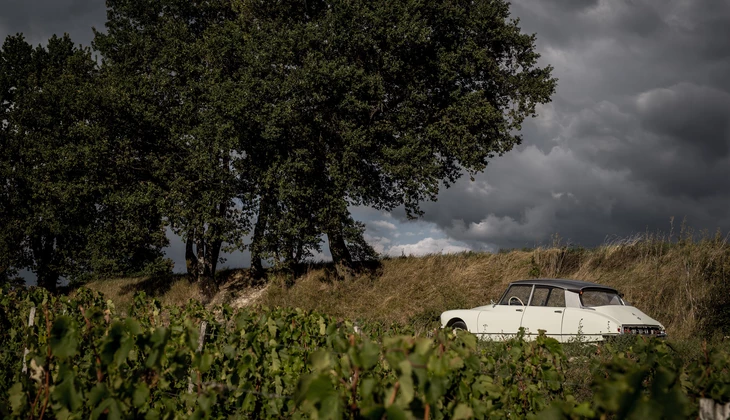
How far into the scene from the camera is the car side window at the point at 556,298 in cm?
1135

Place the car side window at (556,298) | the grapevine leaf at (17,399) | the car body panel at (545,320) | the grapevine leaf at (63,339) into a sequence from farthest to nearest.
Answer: the car side window at (556,298) < the car body panel at (545,320) < the grapevine leaf at (17,399) < the grapevine leaf at (63,339)

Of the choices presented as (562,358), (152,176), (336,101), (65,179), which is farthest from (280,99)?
(562,358)

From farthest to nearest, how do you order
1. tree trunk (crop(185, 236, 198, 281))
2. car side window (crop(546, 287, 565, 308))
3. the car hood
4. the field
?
tree trunk (crop(185, 236, 198, 281)) → car side window (crop(546, 287, 565, 308)) → the car hood → the field

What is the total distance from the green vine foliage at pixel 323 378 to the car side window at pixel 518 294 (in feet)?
19.5

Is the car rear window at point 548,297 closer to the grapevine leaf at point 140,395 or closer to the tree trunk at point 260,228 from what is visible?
the grapevine leaf at point 140,395

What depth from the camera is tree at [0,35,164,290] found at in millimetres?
23547

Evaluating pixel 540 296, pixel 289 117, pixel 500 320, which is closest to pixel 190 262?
pixel 289 117

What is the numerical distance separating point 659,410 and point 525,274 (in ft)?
55.4

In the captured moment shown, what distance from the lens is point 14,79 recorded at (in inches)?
1240

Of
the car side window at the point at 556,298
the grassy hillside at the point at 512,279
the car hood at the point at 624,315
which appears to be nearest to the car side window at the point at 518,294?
the car side window at the point at 556,298

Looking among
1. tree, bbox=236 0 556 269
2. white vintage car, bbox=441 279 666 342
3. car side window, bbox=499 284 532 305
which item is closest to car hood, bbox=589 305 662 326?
white vintage car, bbox=441 279 666 342

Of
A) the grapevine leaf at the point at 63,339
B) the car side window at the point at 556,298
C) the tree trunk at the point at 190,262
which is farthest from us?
the tree trunk at the point at 190,262

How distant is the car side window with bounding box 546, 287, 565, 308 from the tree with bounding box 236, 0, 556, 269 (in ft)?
26.0

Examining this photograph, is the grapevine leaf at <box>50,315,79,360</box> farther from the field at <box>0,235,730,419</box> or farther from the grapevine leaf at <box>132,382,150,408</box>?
the grapevine leaf at <box>132,382,150,408</box>
